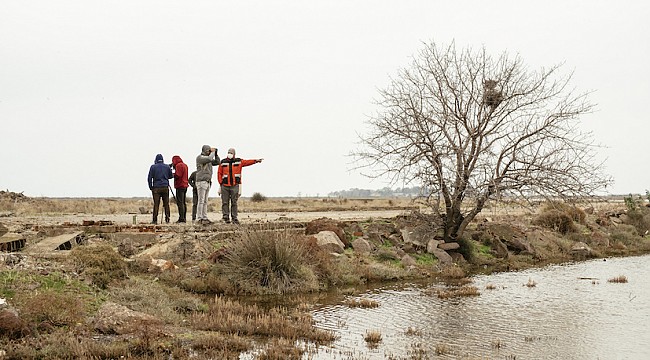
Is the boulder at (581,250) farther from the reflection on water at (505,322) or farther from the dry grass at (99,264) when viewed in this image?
the dry grass at (99,264)

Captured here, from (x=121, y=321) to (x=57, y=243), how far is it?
7000 mm

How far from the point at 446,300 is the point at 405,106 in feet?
27.9

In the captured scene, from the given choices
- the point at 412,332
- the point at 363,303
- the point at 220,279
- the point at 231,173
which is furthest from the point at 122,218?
the point at 412,332

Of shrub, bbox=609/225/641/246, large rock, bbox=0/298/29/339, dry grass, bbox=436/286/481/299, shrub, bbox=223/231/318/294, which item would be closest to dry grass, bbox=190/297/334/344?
large rock, bbox=0/298/29/339

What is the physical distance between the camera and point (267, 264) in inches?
582

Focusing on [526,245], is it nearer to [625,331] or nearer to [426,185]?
[426,185]

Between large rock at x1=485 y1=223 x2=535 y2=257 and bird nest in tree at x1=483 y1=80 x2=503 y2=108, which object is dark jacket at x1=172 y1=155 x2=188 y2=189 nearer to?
bird nest in tree at x1=483 y1=80 x2=503 y2=108

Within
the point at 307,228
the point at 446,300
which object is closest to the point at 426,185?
the point at 307,228

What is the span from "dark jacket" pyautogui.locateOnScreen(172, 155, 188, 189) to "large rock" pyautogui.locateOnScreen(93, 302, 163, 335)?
31.5ft

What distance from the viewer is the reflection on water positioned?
9.12 m

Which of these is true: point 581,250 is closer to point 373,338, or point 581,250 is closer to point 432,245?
point 432,245

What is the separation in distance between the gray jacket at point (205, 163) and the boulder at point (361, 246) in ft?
17.2

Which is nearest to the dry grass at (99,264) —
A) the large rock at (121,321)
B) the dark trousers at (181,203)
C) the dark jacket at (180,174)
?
the large rock at (121,321)

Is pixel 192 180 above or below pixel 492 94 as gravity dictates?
below
